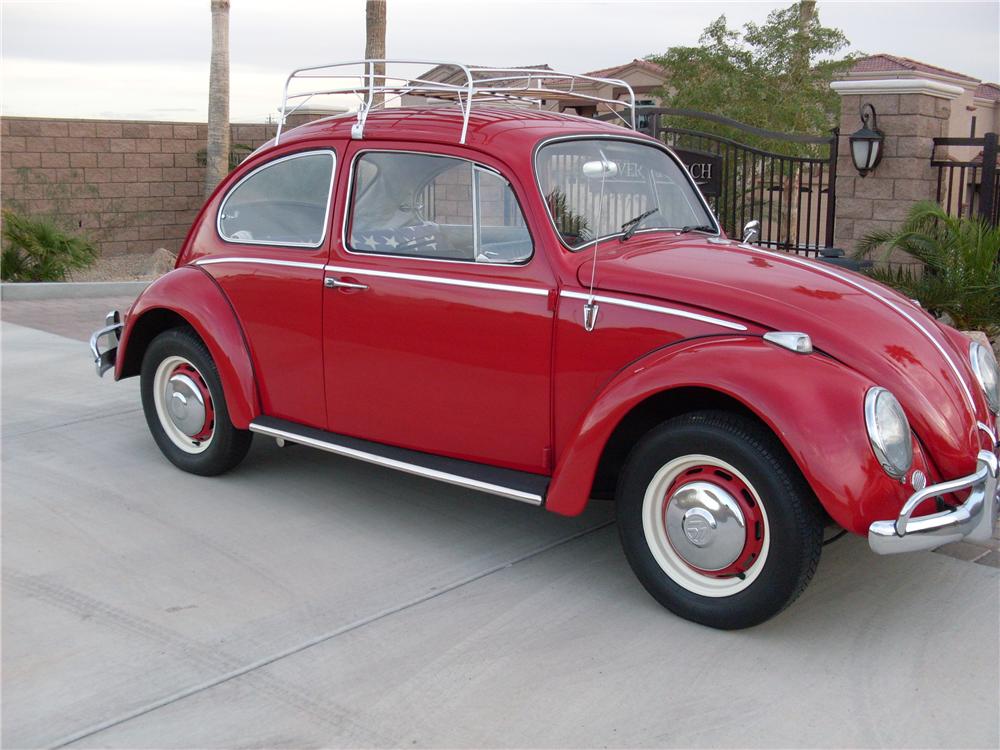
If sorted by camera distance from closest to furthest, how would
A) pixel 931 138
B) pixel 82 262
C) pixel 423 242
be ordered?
1. pixel 423 242
2. pixel 931 138
3. pixel 82 262

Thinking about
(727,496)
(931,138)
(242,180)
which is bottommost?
(727,496)

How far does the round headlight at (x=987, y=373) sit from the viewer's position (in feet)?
14.5

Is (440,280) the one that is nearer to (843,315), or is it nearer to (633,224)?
(633,224)

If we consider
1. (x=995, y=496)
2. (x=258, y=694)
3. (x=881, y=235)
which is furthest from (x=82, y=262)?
(x=995, y=496)

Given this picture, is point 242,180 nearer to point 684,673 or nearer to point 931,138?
point 684,673

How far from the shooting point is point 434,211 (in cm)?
495

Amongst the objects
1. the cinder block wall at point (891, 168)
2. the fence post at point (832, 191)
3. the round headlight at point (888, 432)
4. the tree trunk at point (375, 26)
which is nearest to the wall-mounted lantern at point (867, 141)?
the cinder block wall at point (891, 168)

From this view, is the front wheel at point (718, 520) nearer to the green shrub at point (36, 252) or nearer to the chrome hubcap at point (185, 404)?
the chrome hubcap at point (185, 404)

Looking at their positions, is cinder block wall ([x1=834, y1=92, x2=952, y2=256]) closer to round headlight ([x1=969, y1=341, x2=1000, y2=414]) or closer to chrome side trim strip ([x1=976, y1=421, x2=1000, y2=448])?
round headlight ([x1=969, y1=341, x2=1000, y2=414])

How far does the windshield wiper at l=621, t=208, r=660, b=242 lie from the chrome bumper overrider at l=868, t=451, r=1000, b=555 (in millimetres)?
1691

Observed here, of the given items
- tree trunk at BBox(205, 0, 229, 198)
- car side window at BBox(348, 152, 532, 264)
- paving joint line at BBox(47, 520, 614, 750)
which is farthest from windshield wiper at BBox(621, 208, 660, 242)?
tree trunk at BBox(205, 0, 229, 198)

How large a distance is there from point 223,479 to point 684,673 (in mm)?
2988

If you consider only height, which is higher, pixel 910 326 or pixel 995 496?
pixel 910 326

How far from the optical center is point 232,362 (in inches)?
210
